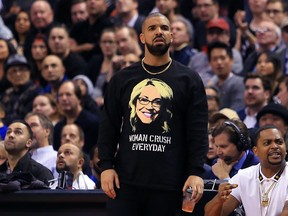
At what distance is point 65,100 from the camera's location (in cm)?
1305

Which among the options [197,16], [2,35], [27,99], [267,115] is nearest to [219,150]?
[267,115]

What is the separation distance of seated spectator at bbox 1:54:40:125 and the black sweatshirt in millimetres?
7006

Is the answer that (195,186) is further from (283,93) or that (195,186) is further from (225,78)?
(225,78)

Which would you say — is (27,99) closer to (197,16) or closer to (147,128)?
(197,16)

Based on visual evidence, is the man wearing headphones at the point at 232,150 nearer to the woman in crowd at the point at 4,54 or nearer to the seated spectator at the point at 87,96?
the seated spectator at the point at 87,96

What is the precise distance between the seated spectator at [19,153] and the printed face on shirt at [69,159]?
0.36 meters

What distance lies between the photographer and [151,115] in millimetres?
6703

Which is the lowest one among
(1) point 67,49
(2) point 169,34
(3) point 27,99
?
(2) point 169,34

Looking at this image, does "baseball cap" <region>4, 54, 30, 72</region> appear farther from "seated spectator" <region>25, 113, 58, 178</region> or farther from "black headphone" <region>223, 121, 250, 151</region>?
"black headphone" <region>223, 121, 250, 151</region>

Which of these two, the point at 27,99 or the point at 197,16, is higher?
the point at 197,16

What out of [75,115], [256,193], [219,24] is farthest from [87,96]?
[256,193]

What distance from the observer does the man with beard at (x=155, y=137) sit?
6680mm

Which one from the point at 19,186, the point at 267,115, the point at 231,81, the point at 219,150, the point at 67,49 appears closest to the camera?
the point at 19,186

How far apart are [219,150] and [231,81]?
370 centimetres
